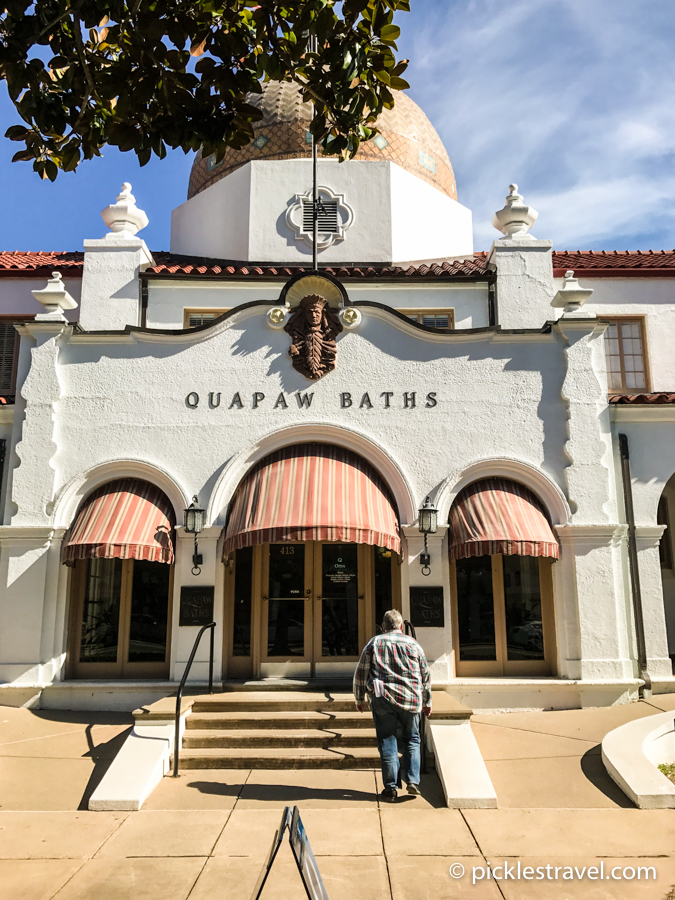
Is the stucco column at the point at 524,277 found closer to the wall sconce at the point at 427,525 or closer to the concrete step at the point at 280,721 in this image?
the wall sconce at the point at 427,525

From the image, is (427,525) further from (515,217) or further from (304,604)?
(515,217)

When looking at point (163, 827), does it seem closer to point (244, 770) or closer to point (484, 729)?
point (244, 770)

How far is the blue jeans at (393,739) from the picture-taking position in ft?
22.9

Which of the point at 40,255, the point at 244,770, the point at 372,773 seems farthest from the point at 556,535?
the point at 40,255

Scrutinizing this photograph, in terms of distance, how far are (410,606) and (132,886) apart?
19.7ft

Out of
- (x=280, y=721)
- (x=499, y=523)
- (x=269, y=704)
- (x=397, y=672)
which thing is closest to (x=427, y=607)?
(x=499, y=523)

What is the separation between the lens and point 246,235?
49.1 feet

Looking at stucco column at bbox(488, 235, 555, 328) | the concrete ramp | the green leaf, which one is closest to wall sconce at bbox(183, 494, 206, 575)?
the concrete ramp

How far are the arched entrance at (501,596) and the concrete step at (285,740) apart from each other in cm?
287

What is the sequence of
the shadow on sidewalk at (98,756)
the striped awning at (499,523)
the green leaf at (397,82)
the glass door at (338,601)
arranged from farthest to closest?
A: the glass door at (338,601) < the striped awning at (499,523) < the shadow on sidewalk at (98,756) < the green leaf at (397,82)

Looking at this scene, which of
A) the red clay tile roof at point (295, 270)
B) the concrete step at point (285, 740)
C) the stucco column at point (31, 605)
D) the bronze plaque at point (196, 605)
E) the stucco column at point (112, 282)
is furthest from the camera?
the red clay tile roof at point (295, 270)

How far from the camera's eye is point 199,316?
13.2 meters

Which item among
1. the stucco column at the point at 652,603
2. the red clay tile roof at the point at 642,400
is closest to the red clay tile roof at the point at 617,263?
the red clay tile roof at the point at 642,400

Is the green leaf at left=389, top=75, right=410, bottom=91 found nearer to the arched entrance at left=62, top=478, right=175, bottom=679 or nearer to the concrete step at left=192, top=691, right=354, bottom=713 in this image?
the arched entrance at left=62, top=478, right=175, bottom=679
